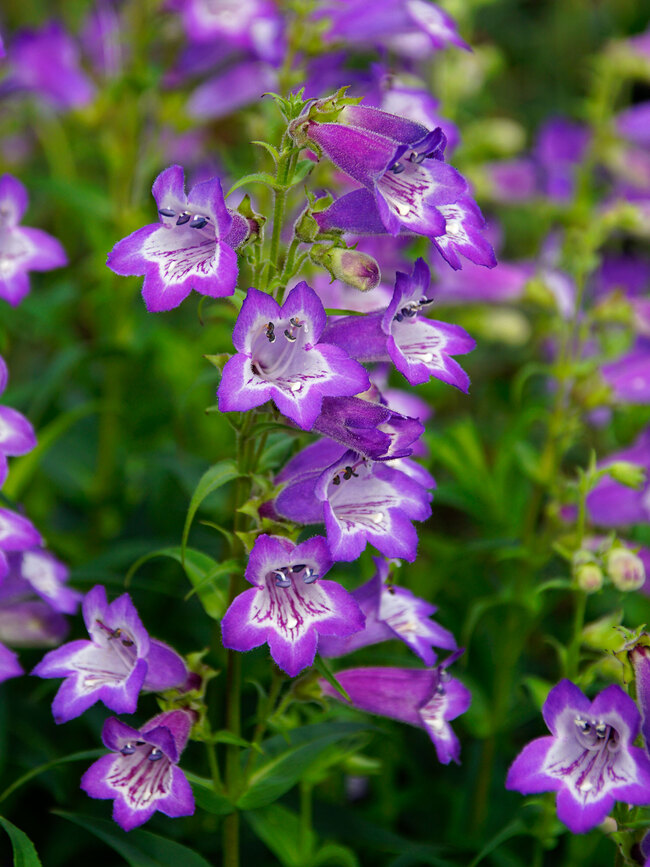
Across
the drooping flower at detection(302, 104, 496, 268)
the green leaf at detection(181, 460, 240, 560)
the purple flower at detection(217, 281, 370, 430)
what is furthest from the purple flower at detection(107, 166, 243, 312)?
the green leaf at detection(181, 460, 240, 560)

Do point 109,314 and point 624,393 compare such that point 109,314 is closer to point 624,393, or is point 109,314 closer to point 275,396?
point 624,393

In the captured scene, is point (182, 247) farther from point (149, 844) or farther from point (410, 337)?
point (149, 844)

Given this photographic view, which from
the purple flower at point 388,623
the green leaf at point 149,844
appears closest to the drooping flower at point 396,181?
the purple flower at point 388,623

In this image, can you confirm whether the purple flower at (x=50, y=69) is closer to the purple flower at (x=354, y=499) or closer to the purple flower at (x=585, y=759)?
the purple flower at (x=354, y=499)

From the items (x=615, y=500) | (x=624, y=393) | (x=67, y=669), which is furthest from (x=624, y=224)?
(x=67, y=669)

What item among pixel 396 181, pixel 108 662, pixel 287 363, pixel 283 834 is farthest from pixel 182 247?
pixel 283 834
